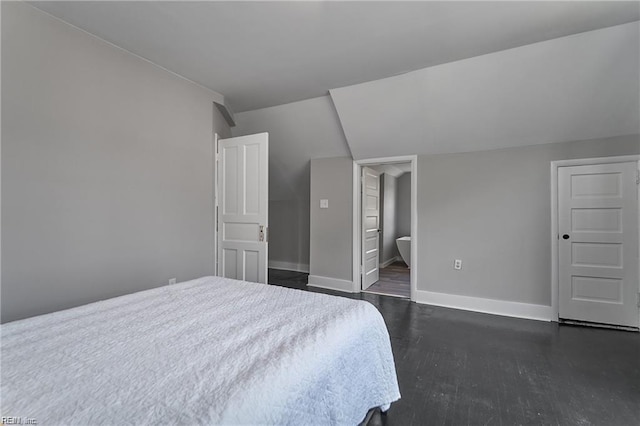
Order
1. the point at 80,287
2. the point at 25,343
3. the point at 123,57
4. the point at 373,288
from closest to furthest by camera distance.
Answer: the point at 25,343, the point at 80,287, the point at 123,57, the point at 373,288

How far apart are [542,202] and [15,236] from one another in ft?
15.3

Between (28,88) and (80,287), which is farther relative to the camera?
(80,287)

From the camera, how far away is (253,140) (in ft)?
10.6

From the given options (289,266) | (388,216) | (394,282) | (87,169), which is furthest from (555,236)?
(87,169)

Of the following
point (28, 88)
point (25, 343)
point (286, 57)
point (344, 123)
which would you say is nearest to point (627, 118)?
point (344, 123)

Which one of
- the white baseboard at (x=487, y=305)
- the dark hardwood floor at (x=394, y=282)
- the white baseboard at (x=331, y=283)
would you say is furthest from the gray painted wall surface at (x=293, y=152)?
the white baseboard at (x=487, y=305)

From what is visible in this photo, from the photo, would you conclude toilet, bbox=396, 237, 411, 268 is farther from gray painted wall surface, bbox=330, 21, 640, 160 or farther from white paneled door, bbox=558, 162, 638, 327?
white paneled door, bbox=558, 162, 638, 327

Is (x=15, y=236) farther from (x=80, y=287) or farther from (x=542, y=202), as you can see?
(x=542, y=202)

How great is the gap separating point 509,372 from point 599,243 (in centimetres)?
194

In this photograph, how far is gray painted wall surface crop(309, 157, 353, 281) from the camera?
13.6 feet

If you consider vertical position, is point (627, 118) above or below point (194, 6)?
below

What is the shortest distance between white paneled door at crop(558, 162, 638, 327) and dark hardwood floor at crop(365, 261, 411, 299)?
1.78 m

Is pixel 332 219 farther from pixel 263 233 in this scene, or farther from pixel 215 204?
pixel 215 204

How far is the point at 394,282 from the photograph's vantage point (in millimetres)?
4668
